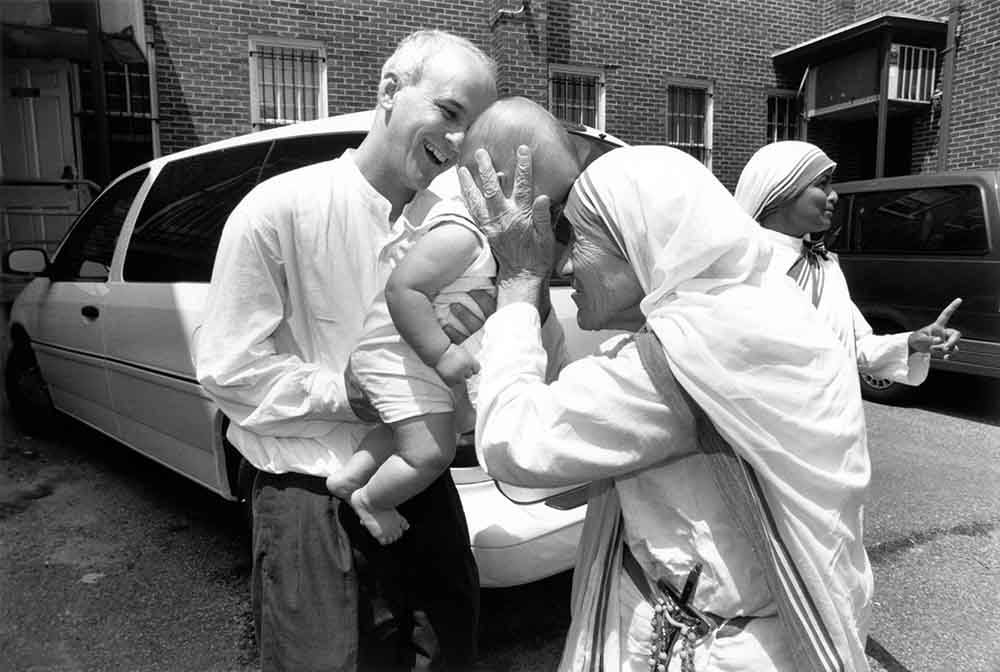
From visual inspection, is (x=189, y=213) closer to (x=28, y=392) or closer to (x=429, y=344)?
(x=429, y=344)

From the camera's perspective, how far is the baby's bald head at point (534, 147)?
1256 millimetres

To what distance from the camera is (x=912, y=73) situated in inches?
502

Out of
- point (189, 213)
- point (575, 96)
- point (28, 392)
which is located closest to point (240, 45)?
point (575, 96)

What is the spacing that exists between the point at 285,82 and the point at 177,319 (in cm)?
830

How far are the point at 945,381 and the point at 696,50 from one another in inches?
301

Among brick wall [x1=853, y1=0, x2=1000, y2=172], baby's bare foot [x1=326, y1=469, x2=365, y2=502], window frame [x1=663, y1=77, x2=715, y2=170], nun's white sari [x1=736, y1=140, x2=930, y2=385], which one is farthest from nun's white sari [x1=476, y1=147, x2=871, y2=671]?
brick wall [x1=853, y1=0, x2=1000, y2=172]

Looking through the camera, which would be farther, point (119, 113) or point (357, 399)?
point (119, 113)

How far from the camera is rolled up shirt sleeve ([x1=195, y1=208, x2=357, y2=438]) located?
1.53 m

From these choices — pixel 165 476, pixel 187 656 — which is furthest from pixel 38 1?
pixel 187 656

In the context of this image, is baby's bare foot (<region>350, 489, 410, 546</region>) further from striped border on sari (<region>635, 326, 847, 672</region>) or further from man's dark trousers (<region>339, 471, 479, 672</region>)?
striped border on sari (<region>635, 326, 847, 672</region>)

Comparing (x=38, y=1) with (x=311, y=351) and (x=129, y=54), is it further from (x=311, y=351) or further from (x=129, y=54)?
(x=311, y=351)

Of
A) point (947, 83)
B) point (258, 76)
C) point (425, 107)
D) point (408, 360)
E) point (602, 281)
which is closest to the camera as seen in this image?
point (602, 281)

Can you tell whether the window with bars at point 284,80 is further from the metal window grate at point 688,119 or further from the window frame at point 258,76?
the metal window grate at point 688,119

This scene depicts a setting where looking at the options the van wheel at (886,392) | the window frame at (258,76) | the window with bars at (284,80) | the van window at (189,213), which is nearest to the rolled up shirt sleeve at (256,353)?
the van window at (189,213)
